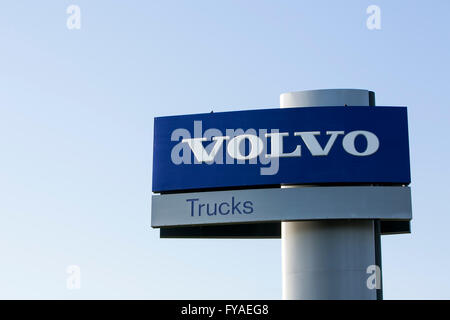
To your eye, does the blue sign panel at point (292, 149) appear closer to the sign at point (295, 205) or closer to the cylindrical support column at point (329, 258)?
the sign at point (295, 205)

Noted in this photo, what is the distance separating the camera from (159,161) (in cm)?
2920

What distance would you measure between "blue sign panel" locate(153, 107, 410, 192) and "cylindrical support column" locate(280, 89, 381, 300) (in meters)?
1.42

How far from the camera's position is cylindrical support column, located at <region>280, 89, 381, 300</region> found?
26734 millimetres

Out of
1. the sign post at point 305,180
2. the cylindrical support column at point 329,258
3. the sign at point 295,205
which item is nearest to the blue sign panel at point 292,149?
the sign post at point 305,180

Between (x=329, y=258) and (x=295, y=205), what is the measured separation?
72.5 inches

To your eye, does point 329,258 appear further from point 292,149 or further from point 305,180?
point 292,149

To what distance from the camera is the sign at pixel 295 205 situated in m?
26.9

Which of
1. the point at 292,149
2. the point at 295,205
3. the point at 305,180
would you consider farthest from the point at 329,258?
the point at 292,149

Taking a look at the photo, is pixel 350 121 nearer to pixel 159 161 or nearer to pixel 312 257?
pixel 312 257

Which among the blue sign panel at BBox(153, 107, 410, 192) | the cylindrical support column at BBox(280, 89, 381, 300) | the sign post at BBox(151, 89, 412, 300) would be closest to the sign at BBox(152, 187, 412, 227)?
the sign post at BBox(151, 89, 412, 300)

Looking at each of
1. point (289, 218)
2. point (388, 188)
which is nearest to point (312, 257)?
point (289, 218)

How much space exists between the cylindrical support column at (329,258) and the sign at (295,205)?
51 centimetres

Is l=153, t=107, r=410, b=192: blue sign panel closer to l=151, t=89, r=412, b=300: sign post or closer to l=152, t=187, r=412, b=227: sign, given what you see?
l=151, t=89, r=412, b=300: sign post

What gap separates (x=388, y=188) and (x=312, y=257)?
9.94 feet
